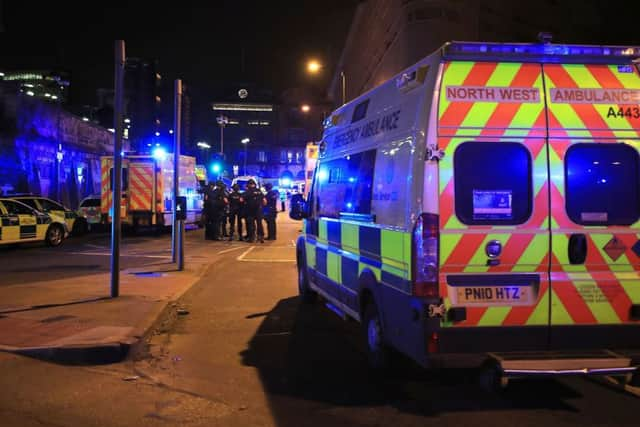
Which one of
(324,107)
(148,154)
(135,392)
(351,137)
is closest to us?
(135,392)

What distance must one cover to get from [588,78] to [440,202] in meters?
1.61

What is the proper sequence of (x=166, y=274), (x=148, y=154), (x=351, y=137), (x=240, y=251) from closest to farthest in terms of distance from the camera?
1. (x=351, y=137)
2. (x=166, y=274)
3. (x=240, y=251)
4. (x=148, y=154)

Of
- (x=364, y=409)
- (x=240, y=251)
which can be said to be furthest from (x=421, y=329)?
(x=240, y=251)

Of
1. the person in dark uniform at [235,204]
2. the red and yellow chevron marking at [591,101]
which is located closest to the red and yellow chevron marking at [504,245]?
the red and yellow chevron marking at [591,101]

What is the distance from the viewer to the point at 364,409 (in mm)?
4793

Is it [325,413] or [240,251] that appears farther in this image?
[240,251]

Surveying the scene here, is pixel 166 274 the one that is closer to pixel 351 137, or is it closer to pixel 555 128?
pixel 351 137

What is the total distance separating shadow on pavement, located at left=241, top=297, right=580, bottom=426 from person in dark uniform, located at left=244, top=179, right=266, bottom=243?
11971 millimetres

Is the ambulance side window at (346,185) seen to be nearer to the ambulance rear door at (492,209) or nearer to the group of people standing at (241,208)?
the ambulance rear door at (492,209)

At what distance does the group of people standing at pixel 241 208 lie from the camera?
62.6 ft

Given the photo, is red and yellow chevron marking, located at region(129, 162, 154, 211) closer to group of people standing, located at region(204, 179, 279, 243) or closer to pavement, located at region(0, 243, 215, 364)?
group of people standing, located at region(204, 179, 279, 243)

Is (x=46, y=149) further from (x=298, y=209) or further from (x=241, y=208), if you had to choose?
(x=298, y=209)

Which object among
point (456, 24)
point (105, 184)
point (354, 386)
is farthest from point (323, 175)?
point (456, 24)

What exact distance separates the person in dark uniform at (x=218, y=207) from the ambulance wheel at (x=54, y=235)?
4595 millimetres
